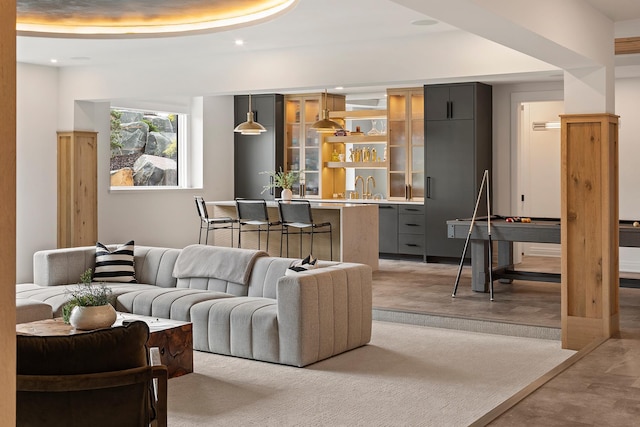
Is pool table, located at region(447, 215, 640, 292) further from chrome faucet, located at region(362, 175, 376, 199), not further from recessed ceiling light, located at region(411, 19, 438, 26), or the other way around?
A: chrome faucet, located at region(362, 175, 376, 199)

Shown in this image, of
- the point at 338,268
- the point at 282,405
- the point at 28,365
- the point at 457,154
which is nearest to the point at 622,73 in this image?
the point at 457,154

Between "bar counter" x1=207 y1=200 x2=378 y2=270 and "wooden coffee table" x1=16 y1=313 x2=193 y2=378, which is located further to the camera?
"bar counter" x1=207 y1=200 x2=378 y2=270

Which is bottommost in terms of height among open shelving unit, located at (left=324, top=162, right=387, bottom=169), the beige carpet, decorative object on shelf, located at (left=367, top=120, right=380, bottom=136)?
the beige carpet

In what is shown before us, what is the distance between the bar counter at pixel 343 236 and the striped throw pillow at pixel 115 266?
2.78 metres

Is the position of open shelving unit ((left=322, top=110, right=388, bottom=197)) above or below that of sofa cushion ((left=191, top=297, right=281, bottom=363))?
above

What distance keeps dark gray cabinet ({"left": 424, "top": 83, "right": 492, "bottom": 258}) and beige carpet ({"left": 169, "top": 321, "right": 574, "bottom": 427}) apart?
4117 mm

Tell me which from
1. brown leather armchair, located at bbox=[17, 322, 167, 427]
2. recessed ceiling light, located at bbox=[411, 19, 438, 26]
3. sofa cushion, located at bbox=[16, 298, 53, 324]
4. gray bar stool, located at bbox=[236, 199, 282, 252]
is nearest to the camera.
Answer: brown leather armchair, located at bbox=[17, 322, 167, 427]

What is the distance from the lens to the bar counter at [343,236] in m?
9.27

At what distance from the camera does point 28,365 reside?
2.84 metres

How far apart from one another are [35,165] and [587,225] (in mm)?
6574

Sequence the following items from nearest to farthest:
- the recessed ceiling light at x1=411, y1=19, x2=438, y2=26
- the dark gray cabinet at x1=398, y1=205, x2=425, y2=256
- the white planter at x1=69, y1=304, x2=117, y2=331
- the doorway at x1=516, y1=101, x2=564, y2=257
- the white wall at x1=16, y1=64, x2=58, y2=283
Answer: the white planter at x1=69, y1=304, x2=117, y2=331 < the recessed ceiling light at x1=411, y1=19, x2=438, y2=26 < the white wall at x1=16, y1=64, x2=58, y2=283 < the dark gray cabinet at x1=398, y1=205, x2=425, y2=256 < the doorway at x1=516, y1=101, x2=564, y2=257

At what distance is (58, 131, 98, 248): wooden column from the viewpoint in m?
9.49

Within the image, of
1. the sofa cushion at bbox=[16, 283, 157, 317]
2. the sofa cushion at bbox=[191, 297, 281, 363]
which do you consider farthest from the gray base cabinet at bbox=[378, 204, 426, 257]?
the sofa cushion at bbox=[191, 297, 281, 363]

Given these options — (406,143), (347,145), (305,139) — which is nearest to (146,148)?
(305,139)
